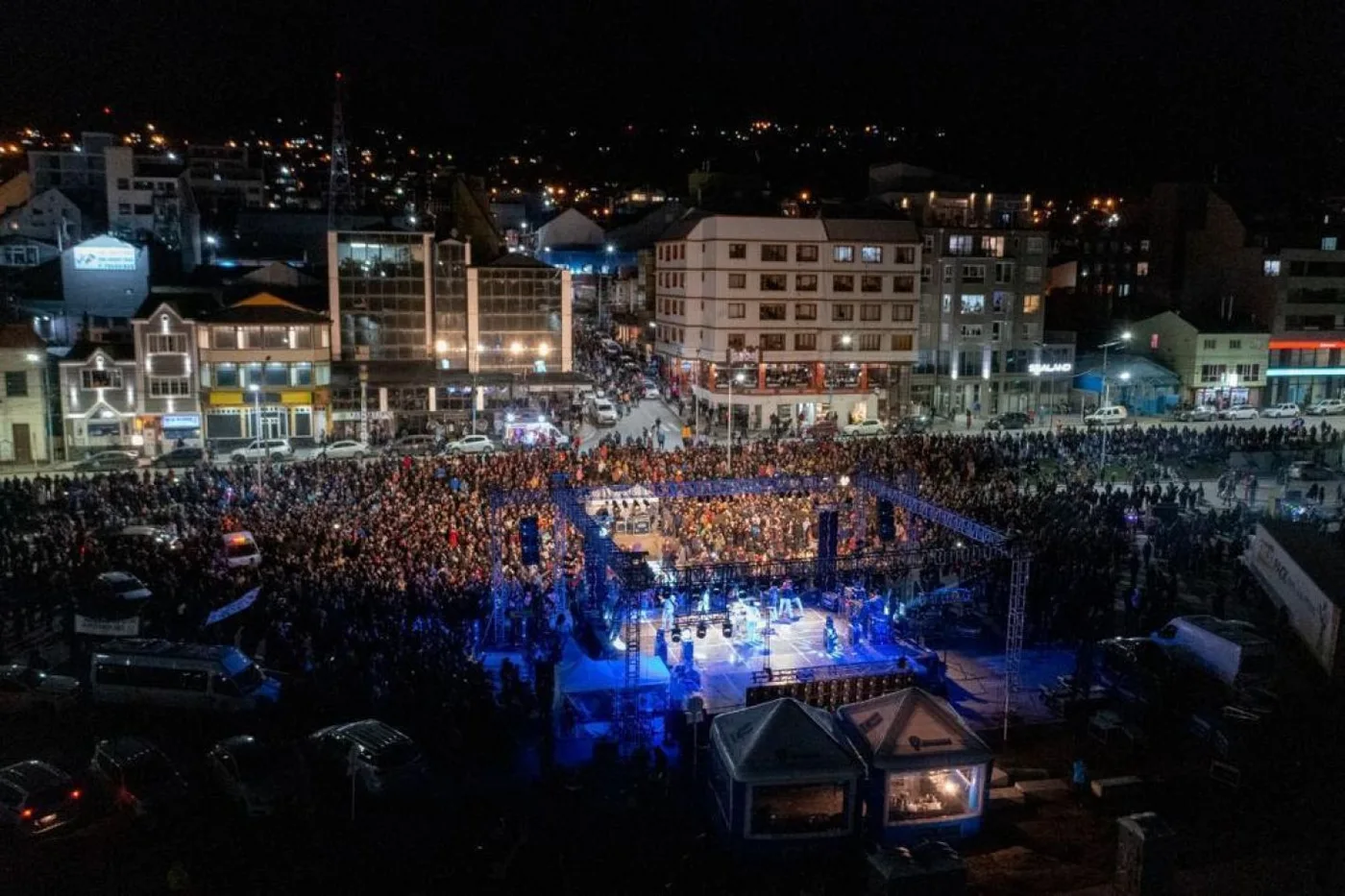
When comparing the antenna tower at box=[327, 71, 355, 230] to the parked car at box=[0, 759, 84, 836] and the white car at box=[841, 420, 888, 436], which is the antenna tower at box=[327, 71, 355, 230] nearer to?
the white car at box=[841, 420, 888, 436]

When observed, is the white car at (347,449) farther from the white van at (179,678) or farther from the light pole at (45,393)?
the white van at (179,678)

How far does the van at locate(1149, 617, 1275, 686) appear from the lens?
18125mm

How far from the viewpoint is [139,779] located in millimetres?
13164

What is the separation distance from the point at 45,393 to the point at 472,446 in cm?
1574

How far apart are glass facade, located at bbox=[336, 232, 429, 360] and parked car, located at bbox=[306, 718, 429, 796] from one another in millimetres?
32325

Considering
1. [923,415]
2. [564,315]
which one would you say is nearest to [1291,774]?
[923,415]

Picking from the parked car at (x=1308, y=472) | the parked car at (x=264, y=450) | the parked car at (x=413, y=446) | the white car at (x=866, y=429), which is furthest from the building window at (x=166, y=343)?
the parked car at (x=1308, y=472)

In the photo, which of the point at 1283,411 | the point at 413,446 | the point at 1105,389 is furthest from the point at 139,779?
the point at 1283,411

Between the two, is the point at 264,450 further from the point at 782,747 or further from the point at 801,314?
the point at 782,747

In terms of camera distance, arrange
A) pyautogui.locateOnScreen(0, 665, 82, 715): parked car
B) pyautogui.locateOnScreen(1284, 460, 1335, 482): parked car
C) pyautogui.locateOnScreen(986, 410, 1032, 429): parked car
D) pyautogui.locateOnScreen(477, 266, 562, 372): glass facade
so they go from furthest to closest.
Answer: pyautogui.locateOnScreen(477, 266, 562, 372): glass facade < pyautogui.locateOnScreen(986, 410, 1032, 429): parked car < pyautogui.locateOnScreen(1284, 460, 1335, 482): parked car < pyautogui.locateOnScreen(0, 665, 82, 715): parked car

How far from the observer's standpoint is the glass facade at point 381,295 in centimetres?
4406

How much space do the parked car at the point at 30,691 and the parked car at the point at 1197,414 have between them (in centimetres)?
4608

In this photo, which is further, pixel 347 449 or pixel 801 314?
pixel 801 314

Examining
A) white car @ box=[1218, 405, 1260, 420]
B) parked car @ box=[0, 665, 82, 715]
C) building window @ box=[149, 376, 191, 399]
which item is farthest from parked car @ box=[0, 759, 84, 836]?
white car @ box=[1218, 405, 1260, 420]
